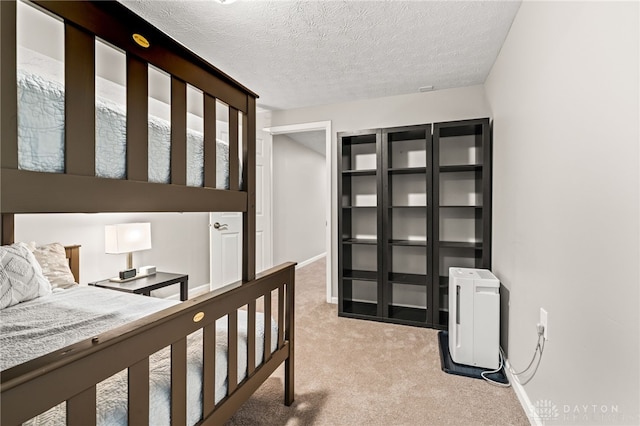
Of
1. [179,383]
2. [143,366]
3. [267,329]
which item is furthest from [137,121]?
[267,329]

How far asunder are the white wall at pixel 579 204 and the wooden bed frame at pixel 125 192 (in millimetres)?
1290

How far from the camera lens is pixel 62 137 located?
0.72 metres

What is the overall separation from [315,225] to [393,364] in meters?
4.27

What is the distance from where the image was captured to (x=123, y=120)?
868 millimetres

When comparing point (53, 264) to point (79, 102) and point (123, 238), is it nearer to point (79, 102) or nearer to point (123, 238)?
point (123, 238)

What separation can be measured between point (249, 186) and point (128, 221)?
2172 mm

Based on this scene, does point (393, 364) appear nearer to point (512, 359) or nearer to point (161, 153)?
point (512, 359)

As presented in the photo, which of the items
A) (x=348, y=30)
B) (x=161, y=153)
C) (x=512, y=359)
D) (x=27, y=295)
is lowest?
(x=512, y=359)

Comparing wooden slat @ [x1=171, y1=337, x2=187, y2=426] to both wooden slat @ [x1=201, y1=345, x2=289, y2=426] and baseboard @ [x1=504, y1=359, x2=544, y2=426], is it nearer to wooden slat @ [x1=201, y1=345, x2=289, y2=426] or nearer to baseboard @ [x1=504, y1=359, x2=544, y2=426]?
wooden slat @ [x1=201, y1=345, x2=289, y2=426]

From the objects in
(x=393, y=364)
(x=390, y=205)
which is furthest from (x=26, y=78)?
(x=390, y=205)

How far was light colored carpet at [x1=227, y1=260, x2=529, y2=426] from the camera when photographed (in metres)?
1.58

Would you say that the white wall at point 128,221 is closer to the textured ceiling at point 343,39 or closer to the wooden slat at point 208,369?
the textured ceiling at point 343,39

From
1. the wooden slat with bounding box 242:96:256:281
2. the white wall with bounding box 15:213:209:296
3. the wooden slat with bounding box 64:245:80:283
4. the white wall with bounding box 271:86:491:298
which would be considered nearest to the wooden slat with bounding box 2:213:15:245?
the white wall with bounding box 15:213:209:296

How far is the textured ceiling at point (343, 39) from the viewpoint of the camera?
5.83 ft
